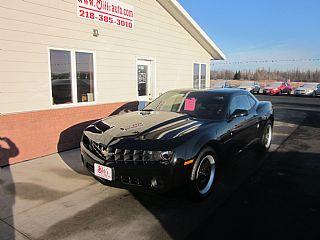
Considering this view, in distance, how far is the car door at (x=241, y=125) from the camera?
5004 mm

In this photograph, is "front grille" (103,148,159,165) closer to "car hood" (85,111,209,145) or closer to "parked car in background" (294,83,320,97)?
"car hood" (85,111,209,145)

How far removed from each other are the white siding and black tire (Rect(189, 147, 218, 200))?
4084 mm

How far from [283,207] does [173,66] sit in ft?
26.0

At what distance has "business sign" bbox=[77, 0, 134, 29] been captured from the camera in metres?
7.33

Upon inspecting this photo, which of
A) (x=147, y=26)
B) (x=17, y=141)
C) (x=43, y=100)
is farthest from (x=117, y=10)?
(x=17, y=141)

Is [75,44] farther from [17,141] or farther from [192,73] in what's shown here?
[192,73]

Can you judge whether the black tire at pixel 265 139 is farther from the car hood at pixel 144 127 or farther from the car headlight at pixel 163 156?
the car headlight at pixel 163 156

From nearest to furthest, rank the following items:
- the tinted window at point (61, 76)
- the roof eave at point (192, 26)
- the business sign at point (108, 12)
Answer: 1. the tinted window at point (61, 76)
2. the business sign at point (108, 12)
3. the roof eave at point (192, 26)

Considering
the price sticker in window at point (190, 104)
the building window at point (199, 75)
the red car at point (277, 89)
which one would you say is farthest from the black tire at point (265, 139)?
the red car at point (277, 89)

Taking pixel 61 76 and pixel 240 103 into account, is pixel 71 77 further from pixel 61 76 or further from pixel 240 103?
pixel 240 103

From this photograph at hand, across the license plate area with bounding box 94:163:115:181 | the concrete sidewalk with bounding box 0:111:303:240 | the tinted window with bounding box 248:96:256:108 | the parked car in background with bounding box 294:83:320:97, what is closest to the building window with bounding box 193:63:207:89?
the tinted window with bounding box 248:96:256:108

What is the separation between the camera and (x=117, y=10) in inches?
326

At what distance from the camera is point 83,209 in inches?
156

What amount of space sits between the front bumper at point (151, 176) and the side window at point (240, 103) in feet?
6.02
